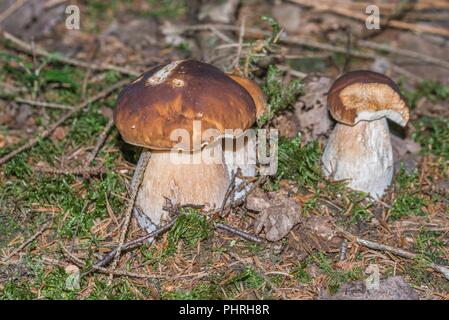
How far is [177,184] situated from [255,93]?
63cm

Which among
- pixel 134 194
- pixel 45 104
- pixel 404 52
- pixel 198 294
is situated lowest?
pixel 198 294

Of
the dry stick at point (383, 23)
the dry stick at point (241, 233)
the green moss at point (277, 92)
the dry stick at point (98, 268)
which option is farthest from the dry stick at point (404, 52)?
the dry stick at point (98, 268)

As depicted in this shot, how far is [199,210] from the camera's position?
8.46ft

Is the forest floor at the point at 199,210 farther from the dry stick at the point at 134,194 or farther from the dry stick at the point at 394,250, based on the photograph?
the dry stick at the point at 134,194

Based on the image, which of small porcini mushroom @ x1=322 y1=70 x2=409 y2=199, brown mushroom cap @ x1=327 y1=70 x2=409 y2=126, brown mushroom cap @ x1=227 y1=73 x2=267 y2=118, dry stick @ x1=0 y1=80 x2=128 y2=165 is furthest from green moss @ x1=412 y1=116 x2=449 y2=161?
dry stick @ x1=0 y1=80 x2=128 y2=165

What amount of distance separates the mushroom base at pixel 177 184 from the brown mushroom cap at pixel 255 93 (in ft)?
1.23

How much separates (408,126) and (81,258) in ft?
7.38

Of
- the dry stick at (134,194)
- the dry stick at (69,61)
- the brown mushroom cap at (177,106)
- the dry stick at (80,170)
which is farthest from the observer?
the dry stick at (69,61)

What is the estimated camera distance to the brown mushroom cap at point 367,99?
2.65 metres

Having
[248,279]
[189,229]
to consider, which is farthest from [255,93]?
[248,279]

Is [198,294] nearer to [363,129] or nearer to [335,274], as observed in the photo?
[335,274]

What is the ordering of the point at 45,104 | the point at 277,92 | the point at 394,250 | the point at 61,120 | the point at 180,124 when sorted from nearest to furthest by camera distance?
the point at 180,124 → the point at 394,250 → the point at 277,92 → the point at 61,120 → the point at 45,104
